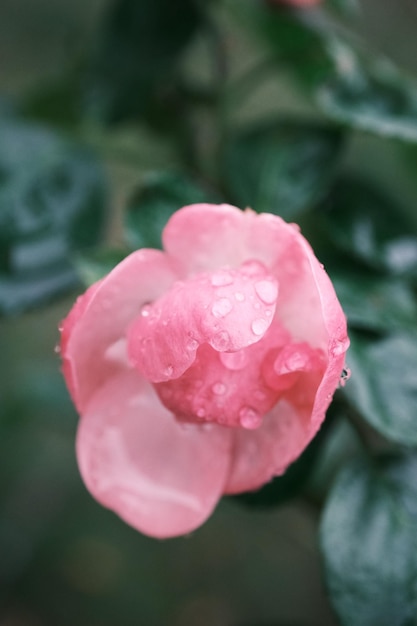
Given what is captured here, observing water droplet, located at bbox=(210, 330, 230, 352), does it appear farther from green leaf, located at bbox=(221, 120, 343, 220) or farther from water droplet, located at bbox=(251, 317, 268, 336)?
green leaf, located at bbox=(221, 120, 343, 220)

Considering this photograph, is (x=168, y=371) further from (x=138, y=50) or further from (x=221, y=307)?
(x=138, y=50)

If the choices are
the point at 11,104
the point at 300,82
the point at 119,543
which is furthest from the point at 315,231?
the point at 119,543

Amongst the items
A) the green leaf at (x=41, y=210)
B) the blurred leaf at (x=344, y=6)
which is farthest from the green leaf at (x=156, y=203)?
the blurred leaf at (x=344, y=6)

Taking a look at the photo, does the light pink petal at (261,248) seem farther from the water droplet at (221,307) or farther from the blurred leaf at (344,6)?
the blurred leaf at (344,6)

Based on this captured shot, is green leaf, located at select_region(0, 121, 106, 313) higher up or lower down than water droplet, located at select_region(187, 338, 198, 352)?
lower down

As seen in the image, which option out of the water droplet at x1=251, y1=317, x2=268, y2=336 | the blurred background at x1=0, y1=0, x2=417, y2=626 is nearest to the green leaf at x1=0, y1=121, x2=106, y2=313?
the blurred background at x1=0, y1=0, x2=417, y2=626

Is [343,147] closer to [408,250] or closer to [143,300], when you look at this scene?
[408,250]

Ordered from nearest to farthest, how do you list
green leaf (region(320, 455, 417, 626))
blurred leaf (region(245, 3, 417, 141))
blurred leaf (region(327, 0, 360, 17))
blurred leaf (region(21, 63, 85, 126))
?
green leaf (region(320, 455, 417, 626)) → blurred leaf (region(245, 3, 417, 141)) → blurred leaf (region(327, 0, 360, 17)) → blurred leaf (region(21, 63, 85, 126))
